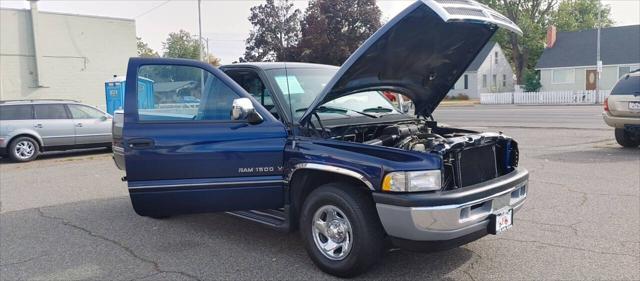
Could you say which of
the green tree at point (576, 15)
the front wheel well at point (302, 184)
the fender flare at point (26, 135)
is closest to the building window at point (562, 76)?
the green tree at point (576, 15)

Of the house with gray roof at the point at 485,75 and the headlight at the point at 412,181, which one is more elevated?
the house with gray roof at the point at 485,75

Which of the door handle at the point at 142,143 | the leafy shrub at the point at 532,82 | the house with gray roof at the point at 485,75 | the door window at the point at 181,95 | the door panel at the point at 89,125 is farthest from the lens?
the house with gray roof at the point at 485,75

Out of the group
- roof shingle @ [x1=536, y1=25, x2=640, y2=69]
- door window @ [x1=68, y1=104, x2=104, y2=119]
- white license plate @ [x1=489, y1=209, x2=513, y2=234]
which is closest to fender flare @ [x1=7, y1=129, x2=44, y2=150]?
door window @ [x1=68, y1=104, x2=104, y2=119]

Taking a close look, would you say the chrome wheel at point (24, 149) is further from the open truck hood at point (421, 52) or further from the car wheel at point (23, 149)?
the open truck hood at point (421, 52)

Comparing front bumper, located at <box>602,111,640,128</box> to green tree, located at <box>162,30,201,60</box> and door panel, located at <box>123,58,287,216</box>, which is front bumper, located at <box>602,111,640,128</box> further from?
green tree, located at <box>162,30,201,60</box>

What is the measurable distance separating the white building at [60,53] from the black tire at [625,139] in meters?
21.8

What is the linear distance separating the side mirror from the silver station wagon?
9.74 metres

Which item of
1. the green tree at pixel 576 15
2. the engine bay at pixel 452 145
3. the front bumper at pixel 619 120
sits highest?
the green tree at pixel 576 15

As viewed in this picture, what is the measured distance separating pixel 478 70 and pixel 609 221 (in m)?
46.0

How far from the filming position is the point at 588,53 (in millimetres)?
40688

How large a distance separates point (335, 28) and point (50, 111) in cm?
2786

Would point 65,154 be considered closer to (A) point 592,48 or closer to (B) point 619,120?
(B) point 619,120

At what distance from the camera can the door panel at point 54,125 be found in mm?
12164

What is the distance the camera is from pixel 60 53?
2328 cm
